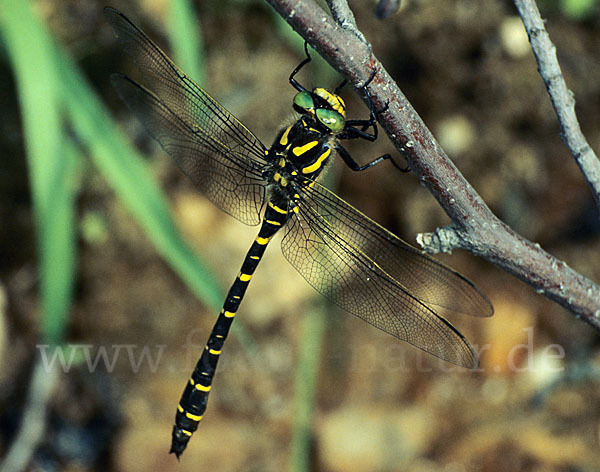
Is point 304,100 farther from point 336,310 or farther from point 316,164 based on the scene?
point 336,310

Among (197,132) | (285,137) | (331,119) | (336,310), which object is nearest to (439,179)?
(331,119)

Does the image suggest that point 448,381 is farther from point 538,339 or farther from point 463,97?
point 463,97

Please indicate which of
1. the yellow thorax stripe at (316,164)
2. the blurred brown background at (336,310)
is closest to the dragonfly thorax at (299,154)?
the yellow thorax stripe at (316,164)

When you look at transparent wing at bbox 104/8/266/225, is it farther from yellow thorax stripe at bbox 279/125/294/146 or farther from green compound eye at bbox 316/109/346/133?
green compound eye at bbox 316/109/346/133

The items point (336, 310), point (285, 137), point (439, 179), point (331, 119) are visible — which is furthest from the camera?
point (336, 310)

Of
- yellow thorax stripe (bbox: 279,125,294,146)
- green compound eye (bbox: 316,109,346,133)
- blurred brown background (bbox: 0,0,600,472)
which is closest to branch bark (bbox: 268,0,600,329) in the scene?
green compound eye (bbox: 316,109,346,133)

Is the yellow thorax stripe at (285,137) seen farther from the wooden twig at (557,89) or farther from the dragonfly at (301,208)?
the wooden twig at (557,89)

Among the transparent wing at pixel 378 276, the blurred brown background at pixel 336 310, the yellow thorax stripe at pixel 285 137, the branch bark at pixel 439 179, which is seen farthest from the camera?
the blurred brown background at pixel 336 310
